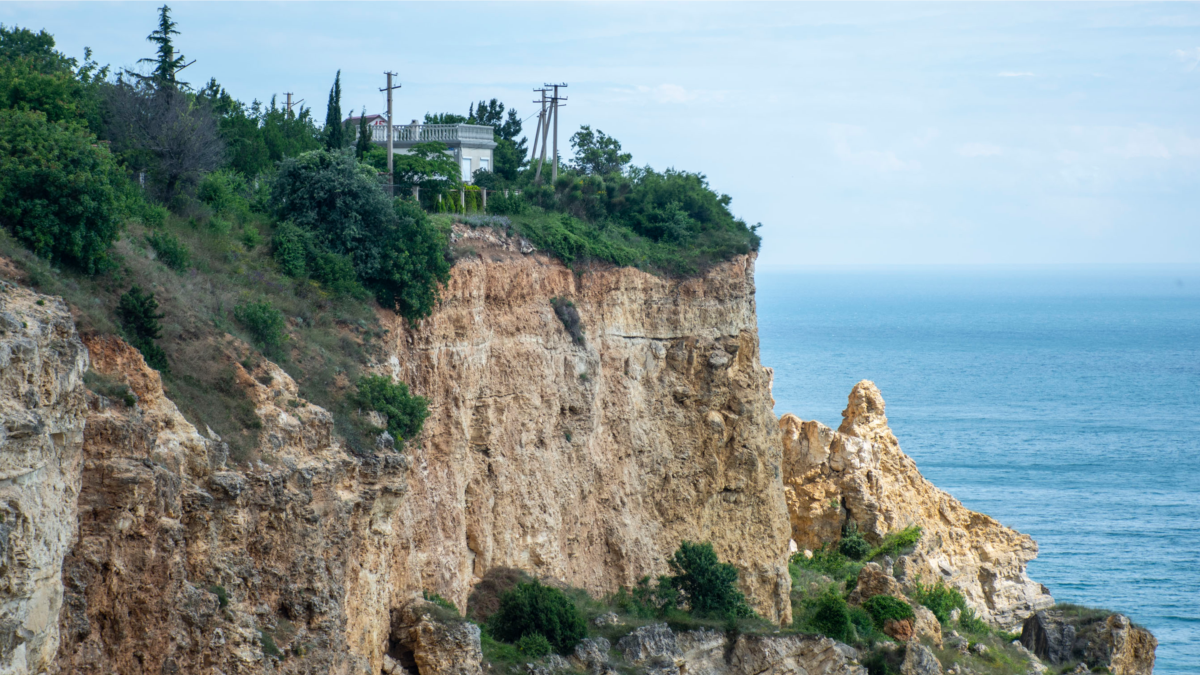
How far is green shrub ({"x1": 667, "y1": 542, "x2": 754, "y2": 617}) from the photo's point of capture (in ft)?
133

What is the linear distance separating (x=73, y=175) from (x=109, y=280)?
85.4 inches

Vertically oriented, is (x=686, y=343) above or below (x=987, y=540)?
above

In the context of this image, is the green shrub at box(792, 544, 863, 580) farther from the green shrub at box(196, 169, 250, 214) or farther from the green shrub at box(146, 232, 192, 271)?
the green shrub at box(146, 232, 192, 271)

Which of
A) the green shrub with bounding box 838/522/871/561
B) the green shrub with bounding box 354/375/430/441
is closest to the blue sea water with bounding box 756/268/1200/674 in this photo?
the green shrub with bounding box 838/522/871/561

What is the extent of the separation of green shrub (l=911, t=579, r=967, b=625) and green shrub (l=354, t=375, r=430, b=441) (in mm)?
29571

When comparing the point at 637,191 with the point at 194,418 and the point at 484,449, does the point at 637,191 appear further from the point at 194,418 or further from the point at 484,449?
the point at 194,418

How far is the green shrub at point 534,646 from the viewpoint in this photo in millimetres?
30922

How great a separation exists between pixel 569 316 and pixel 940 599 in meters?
23.2

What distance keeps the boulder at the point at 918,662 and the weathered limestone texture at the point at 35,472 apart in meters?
30.3

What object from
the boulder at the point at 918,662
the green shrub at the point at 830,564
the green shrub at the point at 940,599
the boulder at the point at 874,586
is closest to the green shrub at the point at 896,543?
the green shrub at the point at 830,564

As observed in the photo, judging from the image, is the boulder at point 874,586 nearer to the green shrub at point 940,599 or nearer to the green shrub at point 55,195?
the green shrub at point 940,599

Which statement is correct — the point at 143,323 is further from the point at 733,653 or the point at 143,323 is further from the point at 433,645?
the point at 733,653

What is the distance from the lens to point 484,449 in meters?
34.9

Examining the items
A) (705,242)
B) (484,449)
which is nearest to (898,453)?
(705,242)
